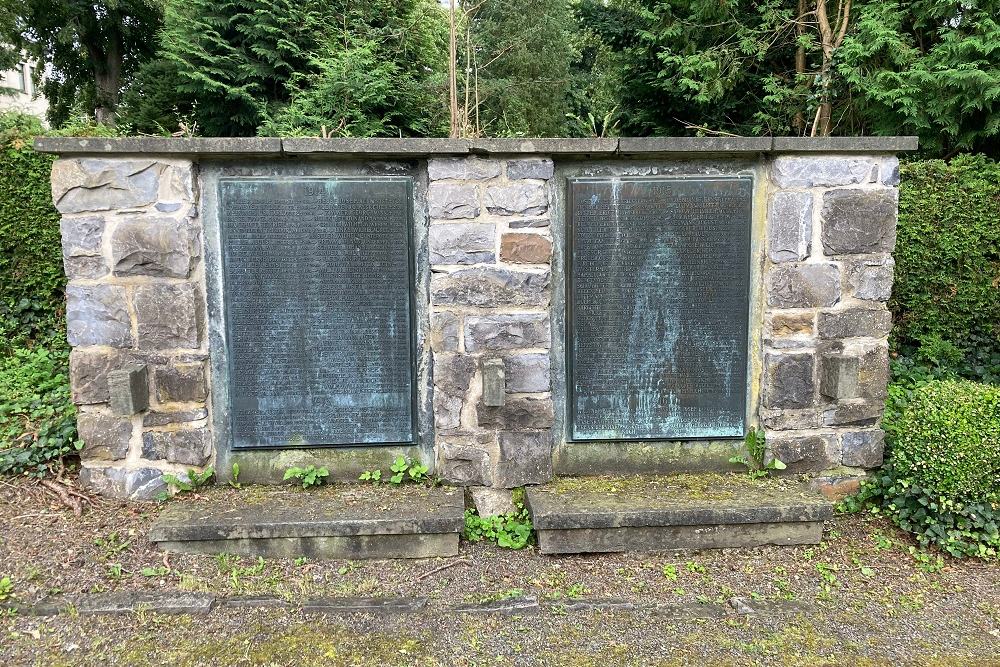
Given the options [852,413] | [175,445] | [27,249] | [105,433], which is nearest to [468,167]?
[175,445]

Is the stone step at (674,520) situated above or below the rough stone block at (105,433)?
below

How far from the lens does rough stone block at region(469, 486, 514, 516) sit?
3.10m

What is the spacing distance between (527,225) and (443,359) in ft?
2.46

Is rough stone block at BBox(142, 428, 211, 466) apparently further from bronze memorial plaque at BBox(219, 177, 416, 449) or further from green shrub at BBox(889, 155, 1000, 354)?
green shrub at BBox(889, 155, 1000, 354)

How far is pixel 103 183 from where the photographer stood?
2889 millimetres

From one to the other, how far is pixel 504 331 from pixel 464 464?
69 centimetres

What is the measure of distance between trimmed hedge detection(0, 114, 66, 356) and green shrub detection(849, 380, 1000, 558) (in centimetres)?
496

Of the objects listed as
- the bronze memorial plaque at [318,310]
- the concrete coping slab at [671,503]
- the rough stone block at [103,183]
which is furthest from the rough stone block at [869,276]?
the rough stone block at [103,183]

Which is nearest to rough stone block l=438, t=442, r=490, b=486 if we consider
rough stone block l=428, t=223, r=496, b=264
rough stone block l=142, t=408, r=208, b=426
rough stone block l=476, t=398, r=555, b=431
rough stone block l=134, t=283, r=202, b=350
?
rough stone block l=476, t=398, r=555, b=431

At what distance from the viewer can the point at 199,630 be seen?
92.7 inches

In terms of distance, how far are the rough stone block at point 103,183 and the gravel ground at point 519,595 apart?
1430mm

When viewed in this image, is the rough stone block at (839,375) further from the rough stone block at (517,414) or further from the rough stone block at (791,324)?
the rough stone block at (517,414)

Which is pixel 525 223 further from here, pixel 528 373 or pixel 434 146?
pixel 528 373

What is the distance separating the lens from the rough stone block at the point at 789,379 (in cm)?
313
